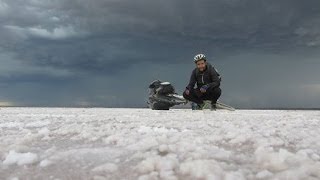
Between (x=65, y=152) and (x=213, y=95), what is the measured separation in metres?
10.6

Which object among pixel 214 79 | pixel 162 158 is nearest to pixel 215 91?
pixel 214 79

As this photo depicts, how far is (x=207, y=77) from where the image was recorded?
1353 centimetres

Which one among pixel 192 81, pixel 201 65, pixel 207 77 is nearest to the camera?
pixel 201 65

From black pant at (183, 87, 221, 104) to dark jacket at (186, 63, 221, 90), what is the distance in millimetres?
204

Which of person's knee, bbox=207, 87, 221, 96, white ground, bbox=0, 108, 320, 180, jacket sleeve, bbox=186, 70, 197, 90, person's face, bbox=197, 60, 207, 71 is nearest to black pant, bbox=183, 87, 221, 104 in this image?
person's knee, bbox=207, 87, 221, 96

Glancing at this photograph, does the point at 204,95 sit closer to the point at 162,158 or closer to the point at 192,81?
the point at 192,81

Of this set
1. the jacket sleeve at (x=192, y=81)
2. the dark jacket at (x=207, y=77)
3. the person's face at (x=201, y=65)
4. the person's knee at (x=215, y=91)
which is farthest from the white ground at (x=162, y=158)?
the jacket sleeve at (x=192, y=81)

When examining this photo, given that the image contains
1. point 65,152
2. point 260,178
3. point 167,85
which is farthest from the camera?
point 167,85

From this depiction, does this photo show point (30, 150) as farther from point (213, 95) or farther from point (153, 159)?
point (213, 95)

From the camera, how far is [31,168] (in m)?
2.88

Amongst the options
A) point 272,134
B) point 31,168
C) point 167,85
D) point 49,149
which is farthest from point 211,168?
point 167,85

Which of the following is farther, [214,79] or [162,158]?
[214,79]

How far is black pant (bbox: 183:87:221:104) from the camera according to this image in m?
13.6

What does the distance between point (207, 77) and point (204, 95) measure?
0.63m
